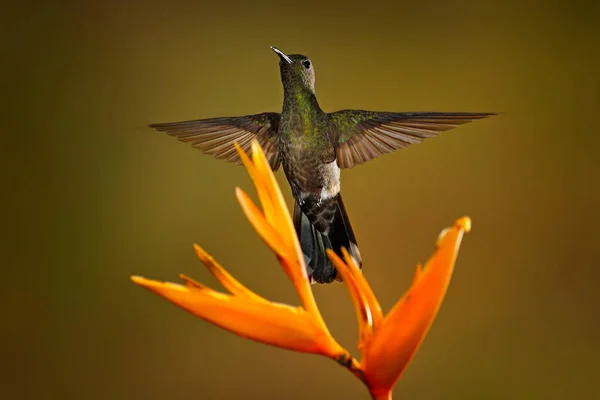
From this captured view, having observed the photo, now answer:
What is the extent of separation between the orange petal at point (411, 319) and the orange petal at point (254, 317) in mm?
40

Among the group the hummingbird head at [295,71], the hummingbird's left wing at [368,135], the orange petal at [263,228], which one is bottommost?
the orange petal at [263,228]

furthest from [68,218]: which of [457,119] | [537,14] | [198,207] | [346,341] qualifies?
[537,14]

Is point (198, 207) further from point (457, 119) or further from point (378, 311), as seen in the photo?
point (378, 311)

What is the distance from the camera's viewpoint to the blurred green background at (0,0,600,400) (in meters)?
1.55

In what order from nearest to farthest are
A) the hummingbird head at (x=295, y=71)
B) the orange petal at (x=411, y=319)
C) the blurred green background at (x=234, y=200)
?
the orange petal at (x=411, y=319) → the hummingbird head at (x=295, y=71) → the blurred green background at (x=234, y=200)

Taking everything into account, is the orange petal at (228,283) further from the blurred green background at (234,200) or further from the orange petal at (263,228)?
the blurred green background at (234,200)

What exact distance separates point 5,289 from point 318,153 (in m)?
1.04

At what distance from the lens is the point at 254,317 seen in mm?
535

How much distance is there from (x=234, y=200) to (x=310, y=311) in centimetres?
102

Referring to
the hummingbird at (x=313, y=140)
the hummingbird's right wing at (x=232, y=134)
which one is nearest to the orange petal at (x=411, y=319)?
the hummingbird at (x=313, y=140)

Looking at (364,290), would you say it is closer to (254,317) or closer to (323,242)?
(254,317)

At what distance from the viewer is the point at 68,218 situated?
61.3 inches

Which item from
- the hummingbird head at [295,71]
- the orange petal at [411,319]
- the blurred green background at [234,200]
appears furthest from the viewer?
the blurred green background at [234,200]

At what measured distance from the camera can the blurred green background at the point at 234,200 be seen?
1546 millimetres
